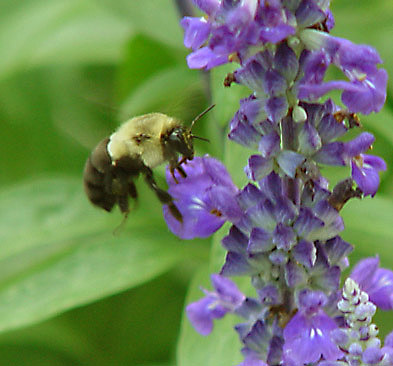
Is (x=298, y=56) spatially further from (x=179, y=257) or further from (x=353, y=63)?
(x=179, y=257)

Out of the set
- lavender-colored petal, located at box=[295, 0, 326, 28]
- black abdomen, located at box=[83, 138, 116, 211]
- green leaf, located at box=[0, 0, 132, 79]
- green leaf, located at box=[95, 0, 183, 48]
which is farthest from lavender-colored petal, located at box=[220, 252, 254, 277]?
green leaf, located at box=[0, 0, 132, 79]

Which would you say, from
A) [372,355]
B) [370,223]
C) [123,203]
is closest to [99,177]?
[123,203]

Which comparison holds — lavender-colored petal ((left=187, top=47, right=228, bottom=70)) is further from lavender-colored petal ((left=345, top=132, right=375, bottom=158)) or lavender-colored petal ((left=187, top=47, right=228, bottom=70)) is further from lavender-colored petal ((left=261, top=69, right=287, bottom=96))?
lavender-colored petal ((left=345, top=132, right=375, bottom=158))

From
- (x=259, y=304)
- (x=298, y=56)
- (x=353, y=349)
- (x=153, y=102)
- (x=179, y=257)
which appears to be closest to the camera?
(x=353, y=349)

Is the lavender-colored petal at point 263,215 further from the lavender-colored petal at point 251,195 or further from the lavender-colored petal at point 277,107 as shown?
the lavender-colored petal at point 277,107

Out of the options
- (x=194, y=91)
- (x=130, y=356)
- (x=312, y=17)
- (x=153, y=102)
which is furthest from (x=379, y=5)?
(x=312, y=17)

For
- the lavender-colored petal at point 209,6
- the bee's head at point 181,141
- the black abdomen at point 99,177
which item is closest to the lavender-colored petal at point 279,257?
the lavender-colored petal at point 209,6

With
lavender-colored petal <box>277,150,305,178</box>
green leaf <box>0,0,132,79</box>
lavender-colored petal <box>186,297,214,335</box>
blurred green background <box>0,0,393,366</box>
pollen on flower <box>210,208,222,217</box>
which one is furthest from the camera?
green leaf <box>0,0,132,79</box>

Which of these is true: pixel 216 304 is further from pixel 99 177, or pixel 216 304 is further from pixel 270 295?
pixel 99 177
